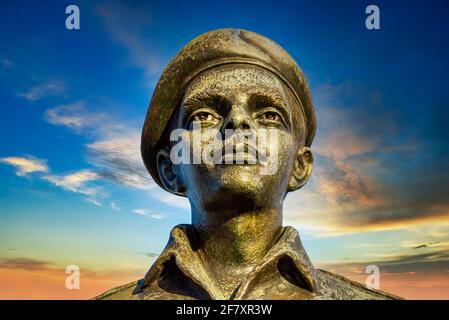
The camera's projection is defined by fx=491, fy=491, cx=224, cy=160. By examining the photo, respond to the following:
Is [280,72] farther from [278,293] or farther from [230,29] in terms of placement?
[278,293]

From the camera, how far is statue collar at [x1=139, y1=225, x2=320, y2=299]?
150 inches

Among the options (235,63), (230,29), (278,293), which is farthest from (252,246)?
(230,29)

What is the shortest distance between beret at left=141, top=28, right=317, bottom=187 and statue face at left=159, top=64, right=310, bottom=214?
0.12 meters

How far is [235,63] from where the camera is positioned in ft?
14.4

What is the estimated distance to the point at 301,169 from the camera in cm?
480

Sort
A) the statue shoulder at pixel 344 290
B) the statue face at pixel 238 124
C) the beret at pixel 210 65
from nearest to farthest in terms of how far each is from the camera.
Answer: the statue face at pixel 238 124, the statue shoulder at pixel 344 290, the beret at pixel 210 65

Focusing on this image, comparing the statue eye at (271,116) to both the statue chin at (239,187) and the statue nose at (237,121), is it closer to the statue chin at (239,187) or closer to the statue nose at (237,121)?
the statue nose at (237,121)

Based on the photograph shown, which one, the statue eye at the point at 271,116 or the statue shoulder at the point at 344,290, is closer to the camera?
the statue shoulder at the point at 344,290

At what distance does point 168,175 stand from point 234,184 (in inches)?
42.1

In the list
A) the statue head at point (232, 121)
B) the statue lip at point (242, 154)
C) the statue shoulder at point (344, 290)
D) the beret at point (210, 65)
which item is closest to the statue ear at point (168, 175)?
the statue head at point (232, 121)

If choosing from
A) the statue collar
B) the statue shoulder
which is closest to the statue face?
the statue collar

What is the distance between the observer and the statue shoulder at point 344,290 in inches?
160

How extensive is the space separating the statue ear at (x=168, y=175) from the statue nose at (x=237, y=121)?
86 centimetres

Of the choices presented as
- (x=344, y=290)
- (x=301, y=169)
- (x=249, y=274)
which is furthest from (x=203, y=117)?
(x=344, y=290)
